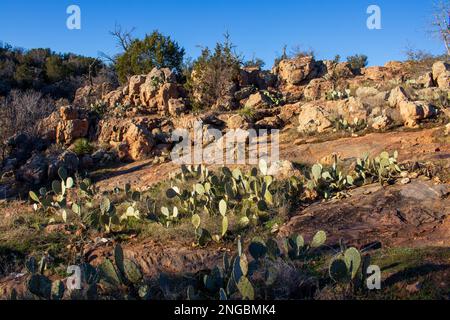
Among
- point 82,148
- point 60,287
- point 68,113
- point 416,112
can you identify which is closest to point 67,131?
point 68,113

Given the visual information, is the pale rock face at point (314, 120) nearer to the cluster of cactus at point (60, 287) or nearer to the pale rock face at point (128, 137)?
the pale rock face at point (128, 137)

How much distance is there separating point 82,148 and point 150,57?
6.91m

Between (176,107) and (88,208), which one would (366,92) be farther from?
(88,208)

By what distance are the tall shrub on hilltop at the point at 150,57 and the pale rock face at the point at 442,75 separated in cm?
904

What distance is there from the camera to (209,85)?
14633 mm

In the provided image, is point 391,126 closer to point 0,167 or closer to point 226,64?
point 226,64

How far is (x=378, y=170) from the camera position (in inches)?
291

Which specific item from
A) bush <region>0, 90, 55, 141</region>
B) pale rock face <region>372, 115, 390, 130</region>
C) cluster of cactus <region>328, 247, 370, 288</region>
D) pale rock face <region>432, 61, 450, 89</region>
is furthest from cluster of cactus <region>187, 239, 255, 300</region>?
bush <region>0, 90, 55, 141</region>

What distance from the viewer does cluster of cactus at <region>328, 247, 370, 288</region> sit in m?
3.98

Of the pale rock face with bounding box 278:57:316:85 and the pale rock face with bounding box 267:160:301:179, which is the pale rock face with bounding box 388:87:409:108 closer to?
the pale rock face with bounding box 267:160:301:179

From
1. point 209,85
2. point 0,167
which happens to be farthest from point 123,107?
point 0,167

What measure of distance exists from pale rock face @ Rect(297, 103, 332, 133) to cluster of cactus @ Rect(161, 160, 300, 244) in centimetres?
350

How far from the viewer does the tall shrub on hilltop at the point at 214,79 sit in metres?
14.4
